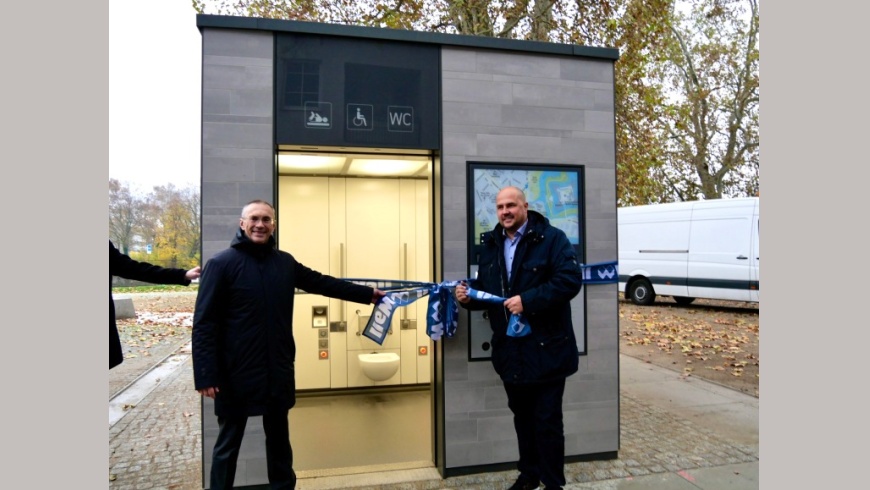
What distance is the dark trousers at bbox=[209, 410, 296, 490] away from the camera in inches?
136

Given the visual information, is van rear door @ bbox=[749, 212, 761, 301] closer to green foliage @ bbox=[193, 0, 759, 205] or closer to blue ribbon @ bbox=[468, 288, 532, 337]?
green foliage @ bbox=[193, 0, 759, 205]

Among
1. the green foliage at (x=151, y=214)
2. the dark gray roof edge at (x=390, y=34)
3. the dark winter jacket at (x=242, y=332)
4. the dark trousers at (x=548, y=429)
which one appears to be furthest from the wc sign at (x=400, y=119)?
the green foliage at (x=151, y=214)

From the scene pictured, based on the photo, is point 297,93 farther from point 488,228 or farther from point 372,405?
point 372,405

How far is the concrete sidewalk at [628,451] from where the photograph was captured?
4238mm

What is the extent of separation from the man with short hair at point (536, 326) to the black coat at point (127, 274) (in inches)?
84.2

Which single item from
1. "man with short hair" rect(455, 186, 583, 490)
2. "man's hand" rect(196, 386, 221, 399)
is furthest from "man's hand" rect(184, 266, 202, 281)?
"man with short hair" rect(455, 186, 583, 490)

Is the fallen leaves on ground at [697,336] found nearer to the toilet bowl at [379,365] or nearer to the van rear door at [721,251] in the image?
the van rear door at [721,251]

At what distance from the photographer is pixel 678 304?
17969 millimetres

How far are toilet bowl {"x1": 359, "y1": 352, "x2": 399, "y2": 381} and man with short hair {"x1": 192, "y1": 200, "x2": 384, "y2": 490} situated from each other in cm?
310

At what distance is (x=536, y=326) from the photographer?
366 centimetres

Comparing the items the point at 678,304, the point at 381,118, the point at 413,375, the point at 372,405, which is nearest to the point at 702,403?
the point at 413,375

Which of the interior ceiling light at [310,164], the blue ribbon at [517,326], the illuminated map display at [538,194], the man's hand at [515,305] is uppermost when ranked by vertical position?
the interior ceiling light at [310,164]

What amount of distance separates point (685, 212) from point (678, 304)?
352 centimetres

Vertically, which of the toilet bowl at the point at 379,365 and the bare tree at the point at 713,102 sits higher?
the bare tree at the point at 713,102
